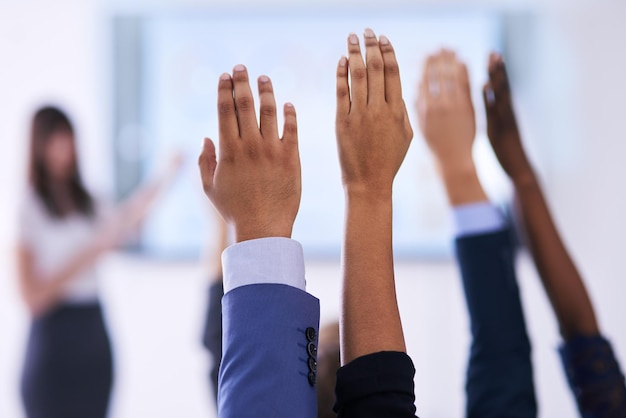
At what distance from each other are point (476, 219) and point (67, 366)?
143 cm

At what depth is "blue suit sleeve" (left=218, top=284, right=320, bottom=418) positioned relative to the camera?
45cm

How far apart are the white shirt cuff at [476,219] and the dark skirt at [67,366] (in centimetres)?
141

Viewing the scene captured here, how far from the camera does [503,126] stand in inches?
32.8

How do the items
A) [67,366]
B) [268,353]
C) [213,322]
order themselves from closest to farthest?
[268,353] < [213,322] < [67,366]

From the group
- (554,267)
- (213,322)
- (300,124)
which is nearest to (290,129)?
(213,322)

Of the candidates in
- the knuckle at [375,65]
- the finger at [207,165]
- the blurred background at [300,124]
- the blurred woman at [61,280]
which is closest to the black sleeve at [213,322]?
the finger at [207,165]

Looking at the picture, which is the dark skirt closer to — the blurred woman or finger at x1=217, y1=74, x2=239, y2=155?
the blurred woman

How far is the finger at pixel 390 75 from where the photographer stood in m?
0.53

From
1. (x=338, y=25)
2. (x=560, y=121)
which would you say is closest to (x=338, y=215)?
(x=338, y=25)

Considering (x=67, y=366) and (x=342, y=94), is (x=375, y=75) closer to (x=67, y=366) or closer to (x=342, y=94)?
(x=342, y=94)

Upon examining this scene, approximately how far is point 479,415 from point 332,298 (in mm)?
1669

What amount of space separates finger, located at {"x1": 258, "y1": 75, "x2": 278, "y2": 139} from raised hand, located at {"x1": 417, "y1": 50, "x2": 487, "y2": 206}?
347 millimetres

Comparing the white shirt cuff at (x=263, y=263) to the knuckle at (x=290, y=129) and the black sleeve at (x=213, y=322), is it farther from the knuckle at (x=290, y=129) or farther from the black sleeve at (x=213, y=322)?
the black sleeve at (x=213, y=322)

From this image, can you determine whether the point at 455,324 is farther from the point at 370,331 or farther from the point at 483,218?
the point at 370,331
